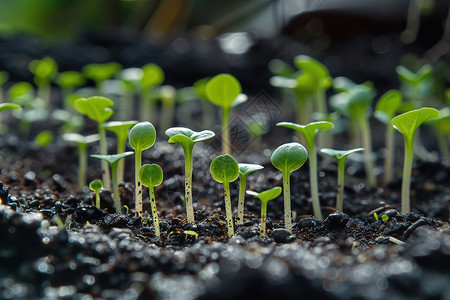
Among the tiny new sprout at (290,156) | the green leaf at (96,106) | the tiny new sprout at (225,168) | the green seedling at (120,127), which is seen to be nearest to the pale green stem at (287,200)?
the tiny new sprout at (290,156)

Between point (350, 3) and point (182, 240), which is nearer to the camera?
point (182, 240)

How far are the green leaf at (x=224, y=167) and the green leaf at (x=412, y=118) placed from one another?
1.46ft

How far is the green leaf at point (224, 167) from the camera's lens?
1.07m

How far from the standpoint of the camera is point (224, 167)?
3.55ft

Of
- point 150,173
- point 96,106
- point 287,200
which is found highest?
point 96,106

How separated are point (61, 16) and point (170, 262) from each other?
334cm

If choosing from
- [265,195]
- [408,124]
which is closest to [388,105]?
[408,124]

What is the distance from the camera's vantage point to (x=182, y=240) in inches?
43.9

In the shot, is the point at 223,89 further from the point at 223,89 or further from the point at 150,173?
the point at 150,173

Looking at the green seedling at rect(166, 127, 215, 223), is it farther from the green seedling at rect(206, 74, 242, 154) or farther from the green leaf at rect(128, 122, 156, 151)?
the green seedling at rect(206, 74, 242, 154)

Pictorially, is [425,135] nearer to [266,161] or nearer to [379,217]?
[266,161]

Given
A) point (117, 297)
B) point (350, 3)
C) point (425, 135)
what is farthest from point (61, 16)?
point (117, 297)

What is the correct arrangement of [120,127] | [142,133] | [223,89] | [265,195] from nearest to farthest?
[265,195] → [142,133] → [120,127] → [223,89]

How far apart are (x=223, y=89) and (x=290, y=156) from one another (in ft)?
1.45
